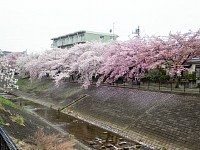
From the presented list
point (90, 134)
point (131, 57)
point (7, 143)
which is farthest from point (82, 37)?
point (7, 143)

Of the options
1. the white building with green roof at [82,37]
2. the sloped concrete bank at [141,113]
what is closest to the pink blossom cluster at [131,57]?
the sloped concrete bank at [141,113]

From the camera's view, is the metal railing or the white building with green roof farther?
the white building with green roof

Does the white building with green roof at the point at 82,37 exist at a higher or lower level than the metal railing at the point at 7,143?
higher

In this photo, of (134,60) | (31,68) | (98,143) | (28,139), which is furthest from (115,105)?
(31,68)

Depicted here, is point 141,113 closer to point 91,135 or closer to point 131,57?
point 91,135

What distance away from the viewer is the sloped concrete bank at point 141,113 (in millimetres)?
17391

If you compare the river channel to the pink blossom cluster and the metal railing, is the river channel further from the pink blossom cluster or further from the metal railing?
the metal railing

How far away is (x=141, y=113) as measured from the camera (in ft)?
74.4

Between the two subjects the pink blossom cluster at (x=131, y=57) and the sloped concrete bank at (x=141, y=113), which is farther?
the pink blossom cluster at (x=131, y=57)

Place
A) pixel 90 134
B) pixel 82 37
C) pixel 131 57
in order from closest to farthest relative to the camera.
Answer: pixel 90 134 < pixel 131 57 < pixel 82 37

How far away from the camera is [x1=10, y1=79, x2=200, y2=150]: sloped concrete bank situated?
17391 millimetres

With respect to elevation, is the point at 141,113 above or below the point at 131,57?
below

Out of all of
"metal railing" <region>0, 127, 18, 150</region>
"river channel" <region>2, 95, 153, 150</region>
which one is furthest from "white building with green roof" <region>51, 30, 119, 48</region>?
"metal railing" <region>0, 127, 18, 150</region>

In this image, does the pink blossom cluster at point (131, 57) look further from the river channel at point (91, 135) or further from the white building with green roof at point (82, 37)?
the white building with green roof at point (82, 37)
